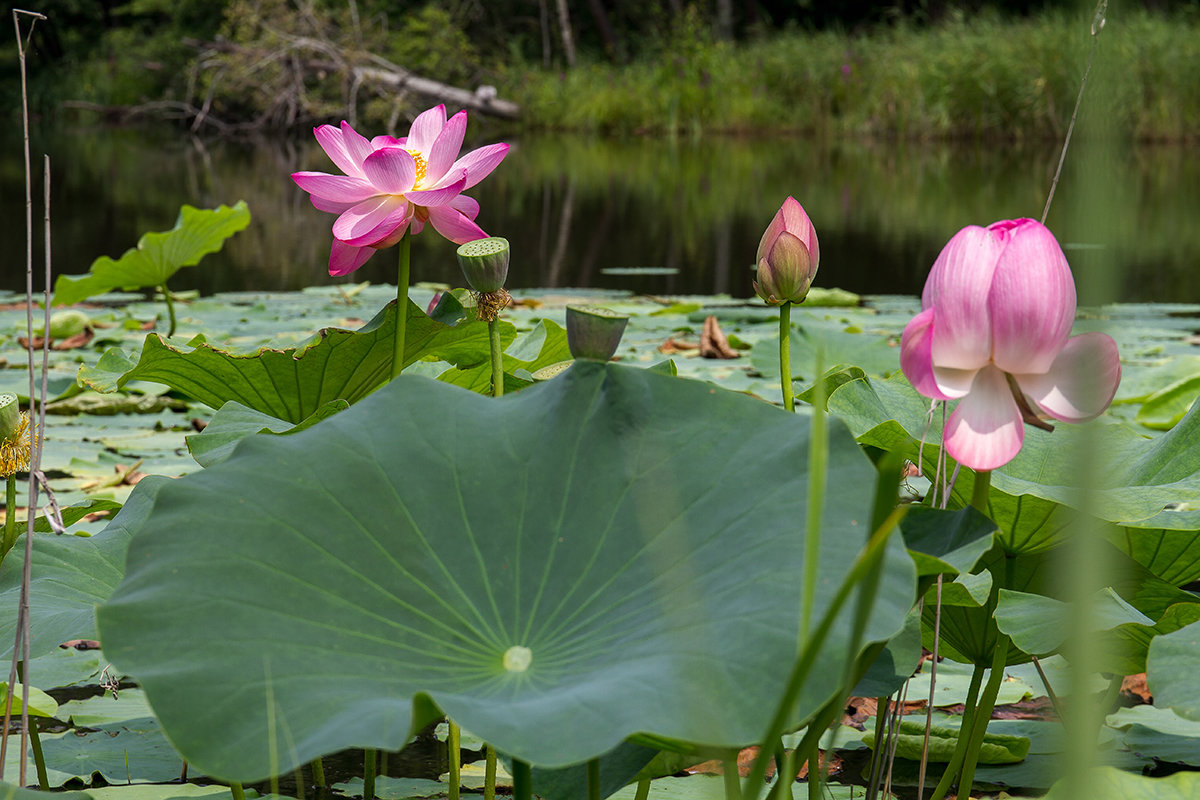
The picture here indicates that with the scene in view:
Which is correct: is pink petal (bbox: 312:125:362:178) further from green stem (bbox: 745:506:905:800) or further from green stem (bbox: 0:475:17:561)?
green stem (bbox: 745:506:905:800)

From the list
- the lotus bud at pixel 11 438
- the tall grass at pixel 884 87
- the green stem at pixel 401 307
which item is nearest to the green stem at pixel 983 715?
the green stem at pixel 401 307

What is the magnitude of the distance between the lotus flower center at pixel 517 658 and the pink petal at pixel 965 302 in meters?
0.23

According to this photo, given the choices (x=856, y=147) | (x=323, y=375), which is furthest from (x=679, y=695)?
(x=856, y=147)

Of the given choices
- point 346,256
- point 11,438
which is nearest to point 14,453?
point 11,438

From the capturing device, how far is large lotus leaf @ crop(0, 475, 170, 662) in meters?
0.68

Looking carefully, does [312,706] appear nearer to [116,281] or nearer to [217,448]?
[217,448]

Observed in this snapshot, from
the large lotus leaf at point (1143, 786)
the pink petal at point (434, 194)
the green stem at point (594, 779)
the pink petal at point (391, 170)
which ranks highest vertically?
the pink petal at point (391, 170)

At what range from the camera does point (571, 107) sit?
1354cm

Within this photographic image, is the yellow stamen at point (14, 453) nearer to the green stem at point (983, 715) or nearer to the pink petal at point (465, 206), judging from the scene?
the pink petal at point (465, 206)

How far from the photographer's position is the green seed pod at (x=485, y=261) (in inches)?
28.0

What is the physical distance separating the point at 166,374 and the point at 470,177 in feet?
1.35

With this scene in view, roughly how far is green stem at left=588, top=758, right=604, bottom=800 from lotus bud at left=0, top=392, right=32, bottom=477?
0.45 metres

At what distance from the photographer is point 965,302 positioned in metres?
0.53

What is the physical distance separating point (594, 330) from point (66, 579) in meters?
0.38
